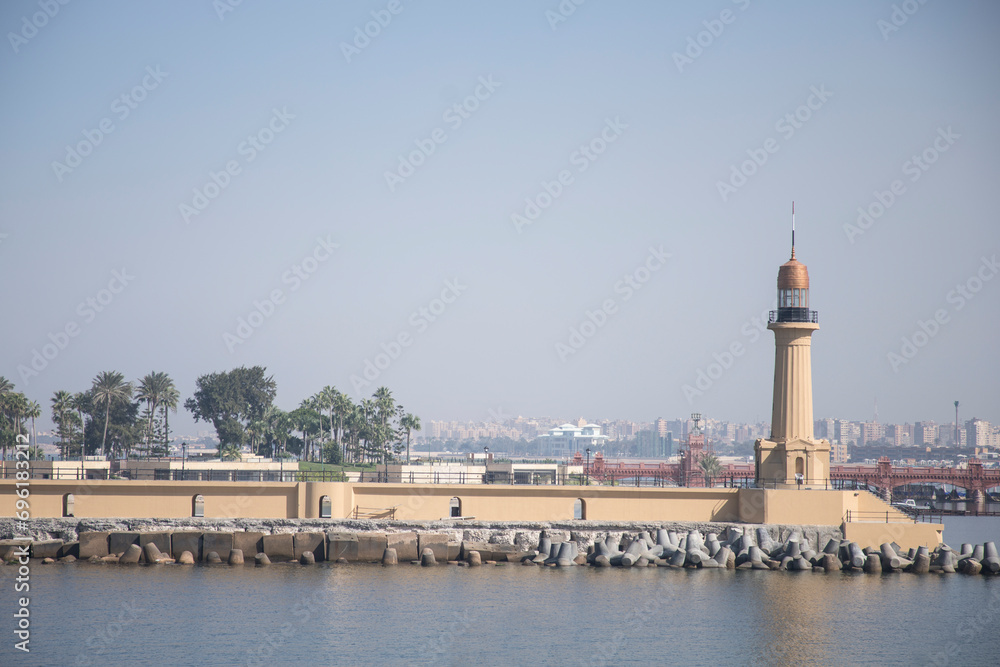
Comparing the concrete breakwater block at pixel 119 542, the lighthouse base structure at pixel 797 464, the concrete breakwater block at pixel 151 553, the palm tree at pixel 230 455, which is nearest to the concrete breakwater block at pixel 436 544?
the concrete breakwater block at pixel 151 553

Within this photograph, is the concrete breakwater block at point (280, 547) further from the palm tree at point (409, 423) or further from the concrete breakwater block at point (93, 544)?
the palm tree at point (409, 423)

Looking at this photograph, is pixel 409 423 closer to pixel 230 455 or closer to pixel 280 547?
pixel 230 455

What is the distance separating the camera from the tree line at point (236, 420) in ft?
293

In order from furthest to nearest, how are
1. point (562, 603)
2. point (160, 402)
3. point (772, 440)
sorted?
point (160, 402)
point (772, 440)
point (562, 603)

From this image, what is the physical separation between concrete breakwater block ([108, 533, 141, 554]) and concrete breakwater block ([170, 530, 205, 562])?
4.08 feet

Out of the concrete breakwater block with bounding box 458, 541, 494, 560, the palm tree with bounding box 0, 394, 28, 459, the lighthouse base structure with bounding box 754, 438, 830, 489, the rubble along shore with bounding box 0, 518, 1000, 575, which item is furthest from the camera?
the palm tree with bounding box 0, 394, 28, 459

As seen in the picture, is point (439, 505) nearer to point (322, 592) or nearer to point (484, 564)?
point (484, 564)

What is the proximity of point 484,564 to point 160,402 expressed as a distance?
66217 mm

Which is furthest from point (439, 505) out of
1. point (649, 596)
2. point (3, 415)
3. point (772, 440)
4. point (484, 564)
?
point (3, 415)

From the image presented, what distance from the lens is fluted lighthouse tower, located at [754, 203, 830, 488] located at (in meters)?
38.6

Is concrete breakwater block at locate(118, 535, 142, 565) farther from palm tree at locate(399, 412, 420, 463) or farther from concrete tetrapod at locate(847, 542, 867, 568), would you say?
palm tree at locate(399, 412, 420, 463)

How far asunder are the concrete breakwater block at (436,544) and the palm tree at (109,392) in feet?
192

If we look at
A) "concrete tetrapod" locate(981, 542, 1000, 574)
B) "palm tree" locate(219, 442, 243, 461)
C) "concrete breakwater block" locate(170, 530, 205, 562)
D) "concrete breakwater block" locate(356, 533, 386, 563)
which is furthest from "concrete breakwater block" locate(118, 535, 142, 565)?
"palm tree" locate(219, 442, 243, 461)

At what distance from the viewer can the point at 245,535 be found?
3622 cm
